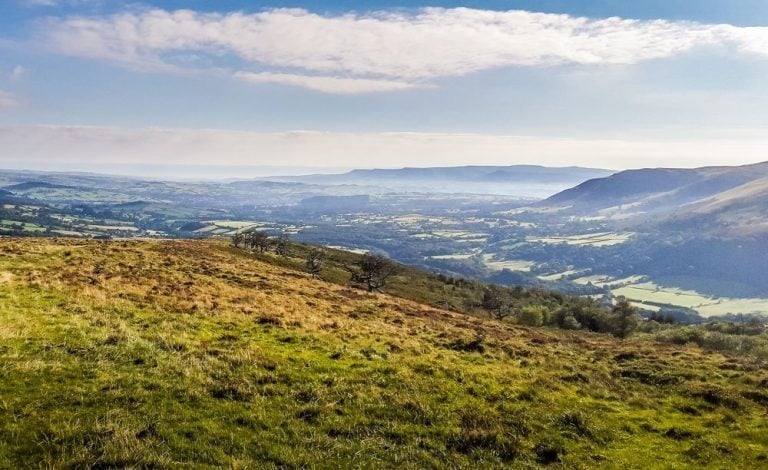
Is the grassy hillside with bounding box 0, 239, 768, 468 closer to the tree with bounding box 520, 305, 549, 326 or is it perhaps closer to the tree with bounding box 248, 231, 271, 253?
the tree with bounding box 520, 305, 549, 326

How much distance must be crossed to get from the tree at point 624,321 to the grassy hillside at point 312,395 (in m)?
47.7

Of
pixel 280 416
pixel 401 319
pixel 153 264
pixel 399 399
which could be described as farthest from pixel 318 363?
pixel 153 264

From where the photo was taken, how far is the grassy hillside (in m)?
10.7

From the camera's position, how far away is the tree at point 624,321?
238 ft

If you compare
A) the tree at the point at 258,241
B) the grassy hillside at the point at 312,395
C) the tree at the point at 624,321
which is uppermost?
the grassy hillside at the point at 312,395

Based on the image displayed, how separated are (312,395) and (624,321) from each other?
7331 cm

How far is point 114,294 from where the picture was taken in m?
26.1

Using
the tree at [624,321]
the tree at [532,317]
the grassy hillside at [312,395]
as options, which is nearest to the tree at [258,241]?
the tree at [532,317]

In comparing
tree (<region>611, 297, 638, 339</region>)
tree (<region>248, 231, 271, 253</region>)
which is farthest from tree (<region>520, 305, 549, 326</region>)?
tree (<region>248, 231, 271, 253</region>)

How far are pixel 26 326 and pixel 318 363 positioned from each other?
1156 cm

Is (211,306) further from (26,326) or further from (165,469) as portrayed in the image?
(165,469)

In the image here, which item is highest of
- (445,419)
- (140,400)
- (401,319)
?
(140,400)

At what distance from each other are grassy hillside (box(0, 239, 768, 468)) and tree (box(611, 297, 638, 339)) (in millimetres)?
47736

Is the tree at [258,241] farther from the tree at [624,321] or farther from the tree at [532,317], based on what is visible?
the tree at [624,321]
